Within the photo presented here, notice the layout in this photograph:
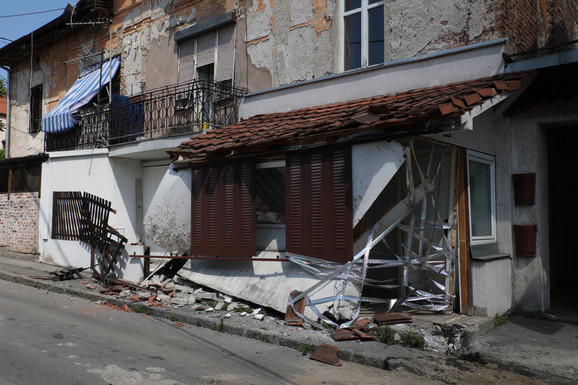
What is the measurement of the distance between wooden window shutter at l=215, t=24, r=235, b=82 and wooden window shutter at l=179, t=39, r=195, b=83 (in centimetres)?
84

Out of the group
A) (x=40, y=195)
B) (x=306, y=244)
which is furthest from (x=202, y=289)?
(x=40, y=195)

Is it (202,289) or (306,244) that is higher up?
(306,244)

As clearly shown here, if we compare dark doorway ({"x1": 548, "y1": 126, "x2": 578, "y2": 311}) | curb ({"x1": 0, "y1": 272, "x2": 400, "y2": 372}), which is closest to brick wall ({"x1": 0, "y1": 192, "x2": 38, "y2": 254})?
curb ({"x1": 0, "y1": 272, "x2": 400, "y2": 372})

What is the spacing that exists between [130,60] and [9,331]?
8.65 metres

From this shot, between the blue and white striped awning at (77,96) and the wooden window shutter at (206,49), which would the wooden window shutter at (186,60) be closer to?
the wooden window shutter at (206,49)

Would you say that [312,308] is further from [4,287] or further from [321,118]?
[4,287]

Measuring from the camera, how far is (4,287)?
1005 centimetres

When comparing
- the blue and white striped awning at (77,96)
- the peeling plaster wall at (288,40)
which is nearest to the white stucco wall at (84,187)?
the blue and white striped awning at (77,96)

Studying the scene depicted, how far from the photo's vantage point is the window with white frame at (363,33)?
28.9 ft

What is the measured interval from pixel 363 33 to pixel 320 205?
3609mm

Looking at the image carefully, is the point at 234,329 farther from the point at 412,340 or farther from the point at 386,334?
the point at 412,340

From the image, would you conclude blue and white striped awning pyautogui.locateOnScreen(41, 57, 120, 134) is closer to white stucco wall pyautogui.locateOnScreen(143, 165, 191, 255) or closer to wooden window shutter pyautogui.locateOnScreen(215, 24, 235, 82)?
wooden window shutter pyautogui.locateOnScreen(215, 24, 235, 82)

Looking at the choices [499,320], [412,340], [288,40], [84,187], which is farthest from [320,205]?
[84,187]

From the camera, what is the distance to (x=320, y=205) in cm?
721
